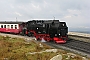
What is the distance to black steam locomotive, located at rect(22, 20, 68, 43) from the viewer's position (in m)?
31.0

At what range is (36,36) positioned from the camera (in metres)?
33.9

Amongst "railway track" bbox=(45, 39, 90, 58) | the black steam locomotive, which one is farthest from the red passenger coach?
"railway track" bbox=(45, 39, 90, 58)

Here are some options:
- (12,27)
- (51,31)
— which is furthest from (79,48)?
(12,27)

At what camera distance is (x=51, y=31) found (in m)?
32.0

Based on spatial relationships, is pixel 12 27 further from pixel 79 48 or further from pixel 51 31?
pixel 79 48

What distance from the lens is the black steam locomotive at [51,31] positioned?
3100 cm

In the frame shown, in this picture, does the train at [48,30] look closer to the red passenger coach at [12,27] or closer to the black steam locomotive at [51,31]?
the black steam locomotive at [51,31]

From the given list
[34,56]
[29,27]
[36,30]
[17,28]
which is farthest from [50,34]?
[34,56]

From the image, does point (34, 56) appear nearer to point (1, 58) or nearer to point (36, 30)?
point (1, 58)

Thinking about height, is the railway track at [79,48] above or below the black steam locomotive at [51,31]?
below

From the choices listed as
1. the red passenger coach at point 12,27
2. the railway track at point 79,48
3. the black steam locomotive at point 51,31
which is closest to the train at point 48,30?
the black steam locomotive at point 51,31

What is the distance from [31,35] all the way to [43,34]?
4.80 meters

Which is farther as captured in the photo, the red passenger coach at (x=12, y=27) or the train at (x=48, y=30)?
the red passenger coach at (x=12, y=27)

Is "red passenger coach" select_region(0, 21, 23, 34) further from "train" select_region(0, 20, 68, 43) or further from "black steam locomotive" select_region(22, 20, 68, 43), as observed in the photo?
"black steam locomotive" select_region(22, 20, 68, 43)
